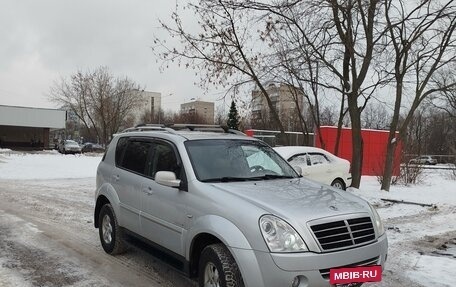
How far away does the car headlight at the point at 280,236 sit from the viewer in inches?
155

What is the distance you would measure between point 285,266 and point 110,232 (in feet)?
11.7

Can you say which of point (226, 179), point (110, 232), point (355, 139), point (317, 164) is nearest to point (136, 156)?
point (110, 232)

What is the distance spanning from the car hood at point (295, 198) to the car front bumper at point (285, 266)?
13.6 inches

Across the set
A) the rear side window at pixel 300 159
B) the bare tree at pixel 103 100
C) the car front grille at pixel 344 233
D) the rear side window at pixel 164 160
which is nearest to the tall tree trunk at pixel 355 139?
the rear side window at pixel 300 159

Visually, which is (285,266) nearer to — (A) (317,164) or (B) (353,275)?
(B) (353,275)

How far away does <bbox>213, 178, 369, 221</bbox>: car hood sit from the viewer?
13.6 feet

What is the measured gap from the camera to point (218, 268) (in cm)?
420

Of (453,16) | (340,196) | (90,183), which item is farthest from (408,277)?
(90,183)

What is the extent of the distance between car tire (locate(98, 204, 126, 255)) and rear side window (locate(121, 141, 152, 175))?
29.9 inches

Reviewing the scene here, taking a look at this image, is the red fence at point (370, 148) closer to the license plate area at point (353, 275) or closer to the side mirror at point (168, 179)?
the side mirror at point (168, 179)

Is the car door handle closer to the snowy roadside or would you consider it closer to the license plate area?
the license plate area

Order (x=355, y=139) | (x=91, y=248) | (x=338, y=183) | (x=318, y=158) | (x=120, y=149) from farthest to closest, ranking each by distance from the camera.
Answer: (x=355, y=139), (x=338, y=183), (x=318, y=158), (x=91, y=248), (x=120, y=149)

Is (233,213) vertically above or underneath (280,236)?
above

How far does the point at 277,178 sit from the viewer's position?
5.48m
